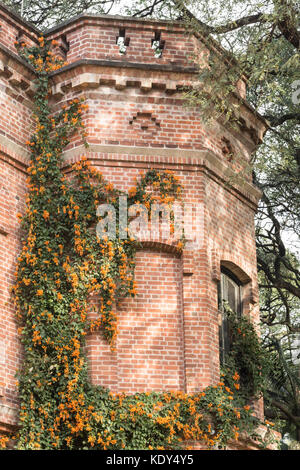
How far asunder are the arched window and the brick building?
0.04 metres

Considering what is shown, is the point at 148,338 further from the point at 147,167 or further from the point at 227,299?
the point at 147,167

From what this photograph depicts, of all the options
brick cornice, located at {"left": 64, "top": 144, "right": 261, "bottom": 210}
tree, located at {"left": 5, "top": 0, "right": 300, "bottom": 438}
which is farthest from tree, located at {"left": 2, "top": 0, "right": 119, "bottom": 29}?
brick cornice, located at {"left": 64, "top": 144, "right": 261, "bottom": 210}

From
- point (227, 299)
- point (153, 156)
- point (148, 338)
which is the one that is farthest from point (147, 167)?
point (148, 338)

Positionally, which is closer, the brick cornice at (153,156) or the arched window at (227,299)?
the brick cornice at (153,156)

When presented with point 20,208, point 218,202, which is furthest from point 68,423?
point 218,202

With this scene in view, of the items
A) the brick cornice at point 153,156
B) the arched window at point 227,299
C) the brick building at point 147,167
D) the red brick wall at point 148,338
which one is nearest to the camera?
the red brick wall at point 148,338

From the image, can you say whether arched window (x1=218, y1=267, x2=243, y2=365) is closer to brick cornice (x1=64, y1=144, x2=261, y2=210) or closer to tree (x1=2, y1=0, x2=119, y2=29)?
brick cornice (x1=64, y1=144, x2=261, y2=210)

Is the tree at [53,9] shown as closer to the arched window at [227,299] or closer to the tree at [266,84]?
the tree at [266,84]

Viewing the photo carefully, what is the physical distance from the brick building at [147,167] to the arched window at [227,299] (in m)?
0.04

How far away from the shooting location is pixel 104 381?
12.2m

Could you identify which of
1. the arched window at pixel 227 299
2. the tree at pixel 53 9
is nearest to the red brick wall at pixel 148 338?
the arched window at pixel 227 299

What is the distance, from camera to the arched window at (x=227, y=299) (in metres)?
13.8

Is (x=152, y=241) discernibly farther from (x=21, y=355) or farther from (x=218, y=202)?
(x=21, y=355)

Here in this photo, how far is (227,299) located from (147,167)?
112 inches
